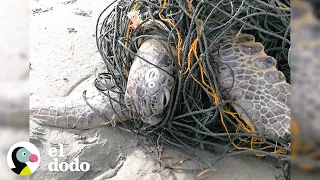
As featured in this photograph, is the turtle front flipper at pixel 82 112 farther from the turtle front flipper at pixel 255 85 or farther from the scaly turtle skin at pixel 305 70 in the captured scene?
the scaly turtle skin at pixel 305 70

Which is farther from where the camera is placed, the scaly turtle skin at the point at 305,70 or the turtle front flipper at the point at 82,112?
the turtle front flipper at the point at 82,112

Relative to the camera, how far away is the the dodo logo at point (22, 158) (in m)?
0.86

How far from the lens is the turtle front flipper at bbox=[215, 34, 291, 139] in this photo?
4.96ft

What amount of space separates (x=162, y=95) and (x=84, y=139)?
415 millimetres

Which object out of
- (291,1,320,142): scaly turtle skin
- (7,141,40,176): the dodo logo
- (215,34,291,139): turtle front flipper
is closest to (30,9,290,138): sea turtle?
(215,34,291,139): turtle front flipper

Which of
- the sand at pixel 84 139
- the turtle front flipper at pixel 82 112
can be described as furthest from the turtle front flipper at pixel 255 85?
the turtle front flipper at pixel 82 112

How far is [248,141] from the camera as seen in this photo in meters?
1.56

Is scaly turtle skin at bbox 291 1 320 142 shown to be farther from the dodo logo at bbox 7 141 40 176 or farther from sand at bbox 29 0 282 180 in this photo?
sand at bbox 29 0 282 180

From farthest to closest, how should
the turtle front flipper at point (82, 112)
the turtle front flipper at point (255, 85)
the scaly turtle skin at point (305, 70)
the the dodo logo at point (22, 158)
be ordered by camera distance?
the turtle front flipper at point (82, 112), the turtle front flipper at point (255, 85), the the dodo logo at point (22, 158), the scaly turtle skin at point (305, 70)

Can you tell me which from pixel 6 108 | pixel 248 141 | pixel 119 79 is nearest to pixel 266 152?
pixel 248 141

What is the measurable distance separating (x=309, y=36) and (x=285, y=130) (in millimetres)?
1076

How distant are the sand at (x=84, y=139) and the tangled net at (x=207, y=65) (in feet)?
0.22

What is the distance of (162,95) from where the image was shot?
1.59 metres

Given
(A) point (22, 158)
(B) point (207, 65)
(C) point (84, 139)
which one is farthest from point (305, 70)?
(C) point (84, 139)
